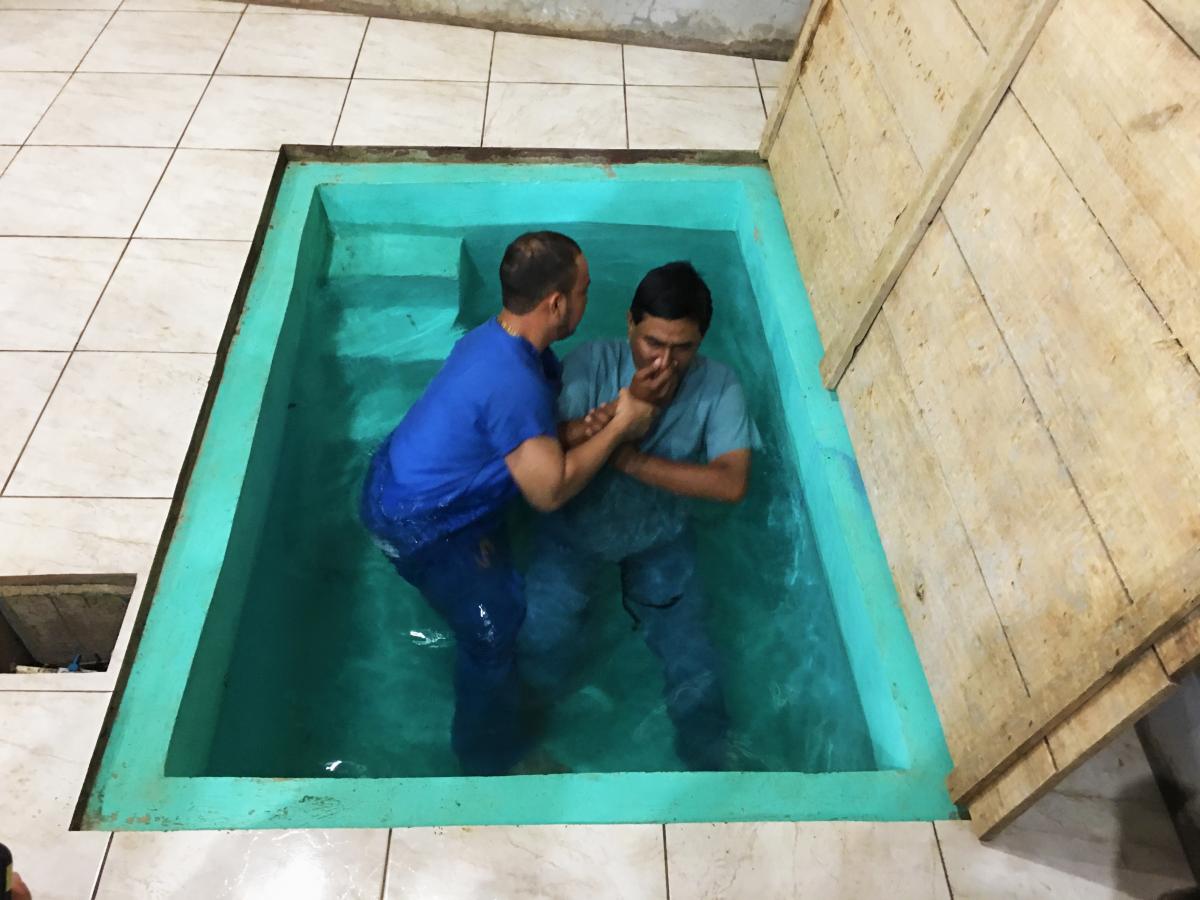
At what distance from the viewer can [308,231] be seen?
2.66 m

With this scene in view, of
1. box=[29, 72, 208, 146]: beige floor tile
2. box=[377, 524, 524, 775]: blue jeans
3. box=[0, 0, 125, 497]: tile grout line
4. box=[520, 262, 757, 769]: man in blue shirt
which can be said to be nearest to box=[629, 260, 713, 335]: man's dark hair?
box=[520, 262, 757, 769]: man in blue shirt

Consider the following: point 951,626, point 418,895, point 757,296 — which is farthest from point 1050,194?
point 418,895

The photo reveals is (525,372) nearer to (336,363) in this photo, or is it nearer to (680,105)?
(336,363)

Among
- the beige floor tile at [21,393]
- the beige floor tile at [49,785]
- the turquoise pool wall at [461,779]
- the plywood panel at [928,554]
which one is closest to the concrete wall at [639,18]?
the turquoise pool wall at [461,779]

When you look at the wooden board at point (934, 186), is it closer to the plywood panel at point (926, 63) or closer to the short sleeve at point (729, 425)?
the plywood panel at point (926, 63)

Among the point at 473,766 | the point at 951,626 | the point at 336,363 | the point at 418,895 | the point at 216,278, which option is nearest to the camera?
the point at 418,895

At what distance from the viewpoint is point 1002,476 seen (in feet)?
4.90

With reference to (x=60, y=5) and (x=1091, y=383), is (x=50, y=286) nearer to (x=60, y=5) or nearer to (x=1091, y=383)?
(x=60, y=5)

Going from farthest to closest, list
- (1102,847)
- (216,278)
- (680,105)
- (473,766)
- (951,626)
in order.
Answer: (680,105) → (216,278) → (473,766) → (951,626) → (1102,847)

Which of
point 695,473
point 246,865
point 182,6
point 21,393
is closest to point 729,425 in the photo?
point 695,473

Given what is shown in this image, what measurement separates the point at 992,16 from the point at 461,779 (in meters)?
1.90

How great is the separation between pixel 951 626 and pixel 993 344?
573mm

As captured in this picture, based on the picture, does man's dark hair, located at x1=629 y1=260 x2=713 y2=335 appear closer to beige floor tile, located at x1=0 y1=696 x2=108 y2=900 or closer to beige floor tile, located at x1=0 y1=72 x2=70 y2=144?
beige floor tile, located at x1=0 y1=696 x2=108 y2=900

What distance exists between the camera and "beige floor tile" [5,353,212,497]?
74.3 inches
